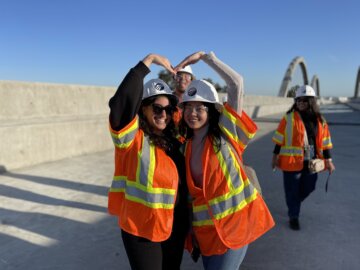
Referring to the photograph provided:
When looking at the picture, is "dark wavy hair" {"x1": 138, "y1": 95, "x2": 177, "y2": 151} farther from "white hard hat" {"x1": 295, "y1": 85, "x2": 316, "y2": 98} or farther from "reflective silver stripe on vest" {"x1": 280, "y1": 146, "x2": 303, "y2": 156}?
"white hard hat" {"x1": 295, "y1": 85, "x2": 316, "y2": 98}

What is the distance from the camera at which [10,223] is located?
12.8ft

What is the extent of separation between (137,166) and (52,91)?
7081mm

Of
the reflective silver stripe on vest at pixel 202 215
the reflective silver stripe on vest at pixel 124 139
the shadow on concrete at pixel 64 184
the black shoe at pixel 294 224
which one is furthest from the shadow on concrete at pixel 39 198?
the reflective silver stripe on vest at pixel 124 139

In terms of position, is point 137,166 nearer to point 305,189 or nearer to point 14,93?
point 305,189

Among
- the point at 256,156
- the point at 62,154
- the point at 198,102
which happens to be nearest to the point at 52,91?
the point at 62,154

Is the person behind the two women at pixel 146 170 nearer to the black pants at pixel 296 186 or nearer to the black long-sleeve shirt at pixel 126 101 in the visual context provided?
the black long-sleeve shirt at pixel 126 101

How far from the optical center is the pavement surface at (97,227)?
3.08 m

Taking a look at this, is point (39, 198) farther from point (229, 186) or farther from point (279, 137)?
point (229, 186)

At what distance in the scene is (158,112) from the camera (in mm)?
1950

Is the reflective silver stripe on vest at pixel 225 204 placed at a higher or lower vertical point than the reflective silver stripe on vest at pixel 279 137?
higher

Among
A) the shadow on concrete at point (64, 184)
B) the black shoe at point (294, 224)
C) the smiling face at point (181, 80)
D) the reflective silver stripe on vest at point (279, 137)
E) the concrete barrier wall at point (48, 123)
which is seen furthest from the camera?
the concrete barrier wall at point (48, 123)

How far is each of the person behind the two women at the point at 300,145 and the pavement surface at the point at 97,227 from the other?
0.41 m

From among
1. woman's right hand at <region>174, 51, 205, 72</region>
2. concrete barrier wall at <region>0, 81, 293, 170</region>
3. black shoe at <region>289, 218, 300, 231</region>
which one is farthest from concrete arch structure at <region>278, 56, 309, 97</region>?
woman's right hand at <region>174, 51, 205, 72</region>

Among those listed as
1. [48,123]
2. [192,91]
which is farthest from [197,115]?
[48,123]
